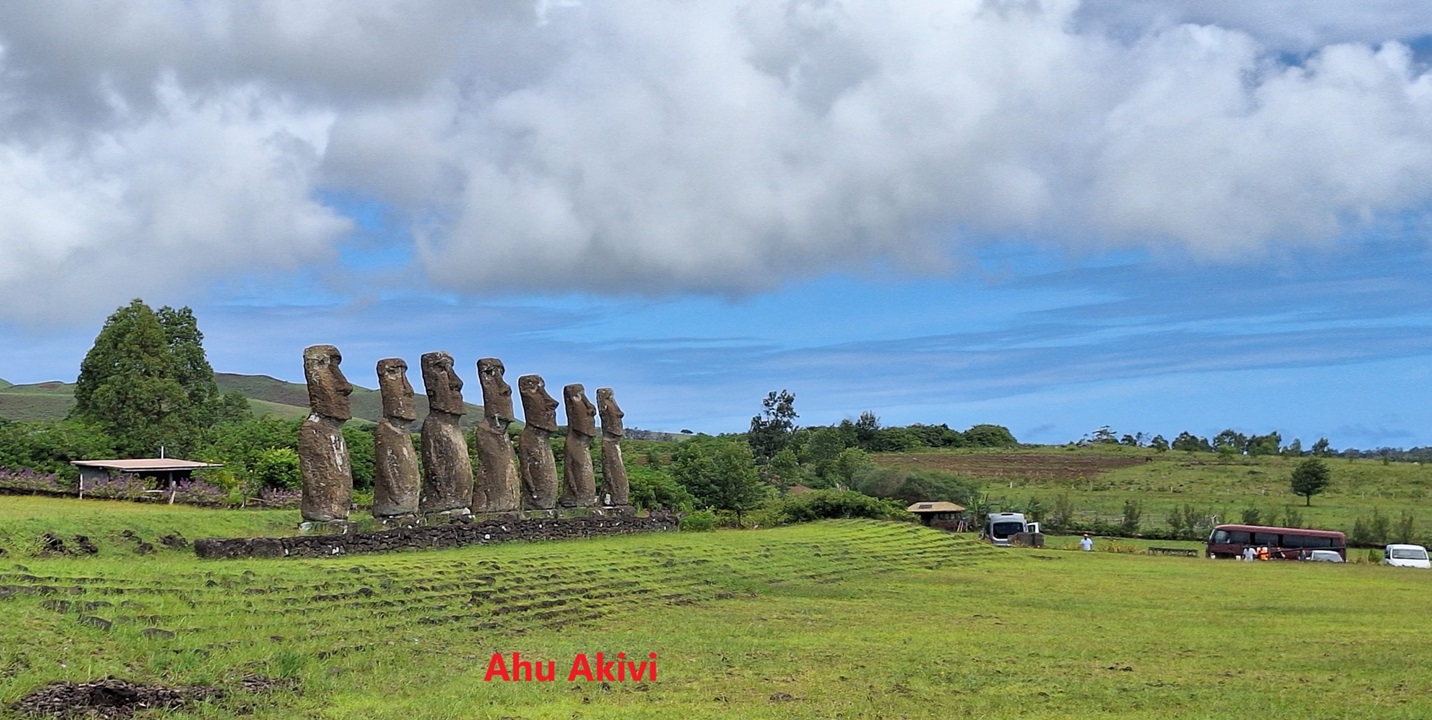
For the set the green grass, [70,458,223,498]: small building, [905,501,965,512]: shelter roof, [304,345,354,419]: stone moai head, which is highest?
[304,345,354,419]: stone moai head

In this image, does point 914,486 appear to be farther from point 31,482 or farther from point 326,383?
point 326,383

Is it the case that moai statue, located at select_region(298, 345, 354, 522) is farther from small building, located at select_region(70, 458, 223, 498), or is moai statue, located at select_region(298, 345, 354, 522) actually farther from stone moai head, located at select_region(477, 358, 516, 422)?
small building, located at select_region(70, 458, 223, 498)

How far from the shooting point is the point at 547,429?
2906 centimetres

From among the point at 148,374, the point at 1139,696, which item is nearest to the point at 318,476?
the point at 1139,696

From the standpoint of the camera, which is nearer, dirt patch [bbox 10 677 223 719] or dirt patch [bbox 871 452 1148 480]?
dirt patch [bbox 10 677 223 719]

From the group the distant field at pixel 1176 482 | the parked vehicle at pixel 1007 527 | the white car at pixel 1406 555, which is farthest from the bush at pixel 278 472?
the distant field at pixel 1176 482

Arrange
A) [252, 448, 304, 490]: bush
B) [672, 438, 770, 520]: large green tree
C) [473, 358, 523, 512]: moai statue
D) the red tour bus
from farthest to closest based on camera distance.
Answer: [672, 438, 770, 520]: large green tree, the red tour bus, [252, 448, 304, 490]: bush, [473, 358, 523, 512]: moai statue

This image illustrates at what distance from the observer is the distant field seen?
62.8m

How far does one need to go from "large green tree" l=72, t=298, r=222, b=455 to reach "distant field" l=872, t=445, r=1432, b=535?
37.1 m

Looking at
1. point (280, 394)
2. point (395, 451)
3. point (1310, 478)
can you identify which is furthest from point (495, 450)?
point (280, 394)

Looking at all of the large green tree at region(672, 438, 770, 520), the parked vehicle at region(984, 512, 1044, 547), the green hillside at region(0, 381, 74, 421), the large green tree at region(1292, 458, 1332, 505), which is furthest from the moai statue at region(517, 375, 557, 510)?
the green hillside at region(0, 381, 74, 421)

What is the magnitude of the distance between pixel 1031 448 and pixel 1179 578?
Result: 78750 millimetres

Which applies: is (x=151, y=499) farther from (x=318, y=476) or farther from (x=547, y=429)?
(x=318, y=476)

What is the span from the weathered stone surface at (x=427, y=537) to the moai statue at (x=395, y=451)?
0.65 meters
